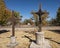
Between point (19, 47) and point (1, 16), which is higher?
point (1, 16)

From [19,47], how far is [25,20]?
68.1 m

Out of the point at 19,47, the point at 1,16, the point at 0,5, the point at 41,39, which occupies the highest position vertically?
the point at 0,5

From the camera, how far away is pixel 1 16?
18.7 meters

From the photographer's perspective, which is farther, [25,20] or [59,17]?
[25,20]

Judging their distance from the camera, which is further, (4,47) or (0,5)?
(0,5)

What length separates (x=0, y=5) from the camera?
62.0ft

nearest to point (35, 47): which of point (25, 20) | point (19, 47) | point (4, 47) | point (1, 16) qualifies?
point (19, 47)

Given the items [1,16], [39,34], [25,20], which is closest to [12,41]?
[39,34]

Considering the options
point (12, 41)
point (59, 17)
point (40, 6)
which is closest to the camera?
point (40, 6)

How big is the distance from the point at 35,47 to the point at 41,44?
3.43 feet

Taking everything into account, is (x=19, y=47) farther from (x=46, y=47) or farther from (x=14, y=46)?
(x=46, y=47)

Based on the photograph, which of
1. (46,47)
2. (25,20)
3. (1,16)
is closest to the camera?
(46,47)

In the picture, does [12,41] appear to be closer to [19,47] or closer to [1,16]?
[19,47]

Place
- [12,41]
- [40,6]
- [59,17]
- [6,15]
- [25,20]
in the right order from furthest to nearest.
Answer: [25,20]
[59,17]
[6,15]
[12,41]
[40,6]
